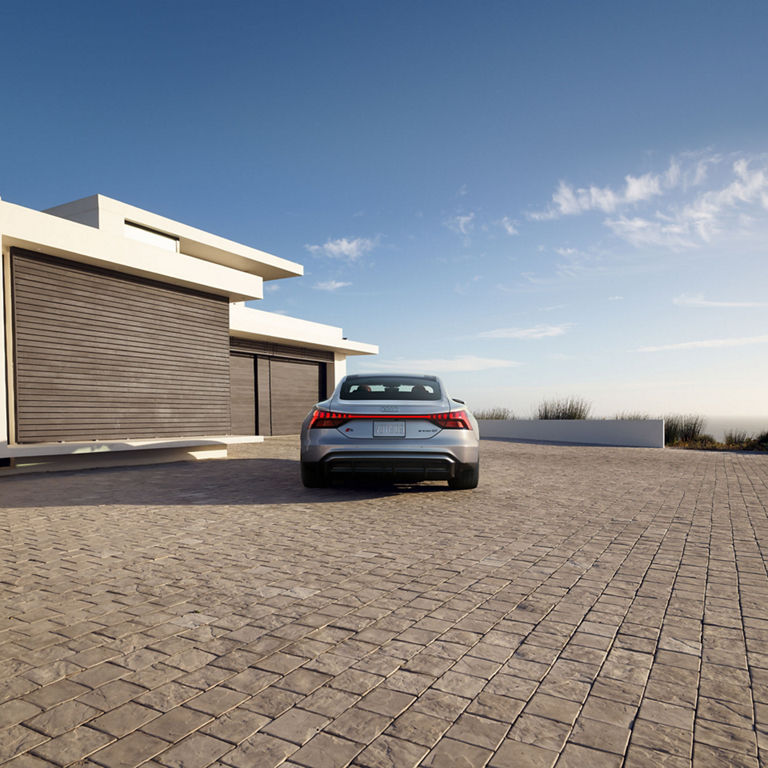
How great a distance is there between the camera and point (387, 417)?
6750mm

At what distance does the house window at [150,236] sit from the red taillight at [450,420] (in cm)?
1242

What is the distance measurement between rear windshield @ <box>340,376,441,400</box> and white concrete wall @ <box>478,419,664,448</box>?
15085mm

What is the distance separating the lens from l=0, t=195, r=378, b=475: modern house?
33.7 ft

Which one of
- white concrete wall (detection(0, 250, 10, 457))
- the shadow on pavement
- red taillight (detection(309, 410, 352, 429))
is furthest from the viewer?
white concrete wall (detection(0, 250, 10, 457))

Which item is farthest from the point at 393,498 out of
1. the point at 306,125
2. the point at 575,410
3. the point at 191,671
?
the point at 575,410

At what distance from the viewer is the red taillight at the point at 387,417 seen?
6.75 m

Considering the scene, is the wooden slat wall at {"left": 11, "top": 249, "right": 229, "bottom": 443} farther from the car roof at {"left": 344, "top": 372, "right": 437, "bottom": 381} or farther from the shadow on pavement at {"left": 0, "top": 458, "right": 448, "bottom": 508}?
the car roof at {"left": 344, "top": 372, "right": 437, "bottom": 381}

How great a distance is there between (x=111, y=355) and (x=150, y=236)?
24.3 ft

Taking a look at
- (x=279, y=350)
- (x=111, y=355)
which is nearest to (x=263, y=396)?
(x=279, y=350)

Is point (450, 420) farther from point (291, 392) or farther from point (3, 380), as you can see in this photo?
point (291, 392)

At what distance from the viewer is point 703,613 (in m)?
3.16

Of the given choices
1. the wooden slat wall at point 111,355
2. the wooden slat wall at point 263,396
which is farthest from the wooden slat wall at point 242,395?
the wooden slat wall at point 111,355

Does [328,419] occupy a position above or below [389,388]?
below

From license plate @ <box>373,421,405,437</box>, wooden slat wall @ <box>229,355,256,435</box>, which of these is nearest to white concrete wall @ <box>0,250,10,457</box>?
license plate @ <box>373,421,405,437</box>
